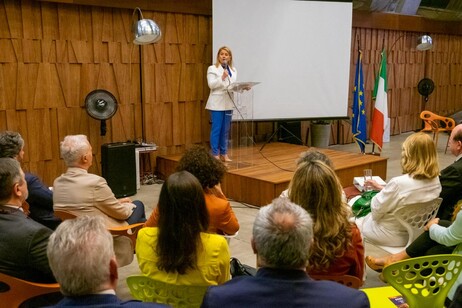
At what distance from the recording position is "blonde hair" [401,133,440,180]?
3.21 meters

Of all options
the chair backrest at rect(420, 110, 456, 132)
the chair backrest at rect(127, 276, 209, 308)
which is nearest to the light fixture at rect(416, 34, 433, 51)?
the chair backrest at rect(420, 110, 456, 132)

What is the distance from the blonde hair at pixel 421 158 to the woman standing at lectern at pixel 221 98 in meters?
3.48

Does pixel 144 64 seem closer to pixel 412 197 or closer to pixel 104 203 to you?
pixel 104 203

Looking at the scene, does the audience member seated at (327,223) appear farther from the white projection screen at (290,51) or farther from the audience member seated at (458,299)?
the white projection screen at (290,51)

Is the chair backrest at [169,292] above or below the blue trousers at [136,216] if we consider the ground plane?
above

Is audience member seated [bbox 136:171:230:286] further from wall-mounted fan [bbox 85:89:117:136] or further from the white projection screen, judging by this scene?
the white projection screen

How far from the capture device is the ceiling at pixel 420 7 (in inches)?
376

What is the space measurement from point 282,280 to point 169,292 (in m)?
0.70

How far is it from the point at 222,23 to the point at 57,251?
597cm

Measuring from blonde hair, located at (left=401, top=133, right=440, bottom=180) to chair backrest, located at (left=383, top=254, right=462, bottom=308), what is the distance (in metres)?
0.99

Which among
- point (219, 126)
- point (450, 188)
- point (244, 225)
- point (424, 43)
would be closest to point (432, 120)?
point (424, 43)

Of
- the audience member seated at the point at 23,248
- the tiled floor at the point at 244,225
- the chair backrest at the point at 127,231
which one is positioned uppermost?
the audience member seated at the point at 23,248

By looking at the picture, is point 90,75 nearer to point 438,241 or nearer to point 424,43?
point 438,241

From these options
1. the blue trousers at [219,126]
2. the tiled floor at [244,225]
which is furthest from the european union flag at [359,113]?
the blue trousers at [219,126]
